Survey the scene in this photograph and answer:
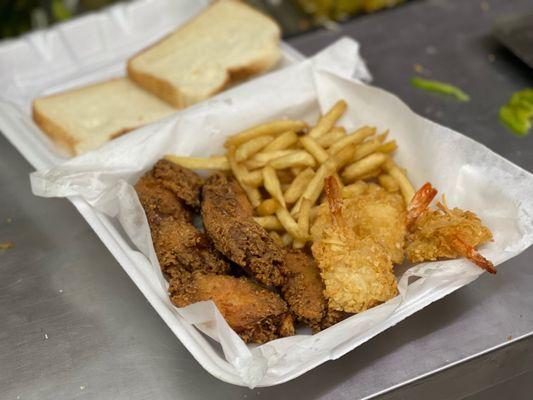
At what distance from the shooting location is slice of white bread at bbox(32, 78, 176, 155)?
2.68 m

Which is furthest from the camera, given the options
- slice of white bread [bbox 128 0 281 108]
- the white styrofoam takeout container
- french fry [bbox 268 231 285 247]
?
the white styrofoam takeout container

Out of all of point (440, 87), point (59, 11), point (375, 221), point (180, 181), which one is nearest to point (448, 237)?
point (375, 221)

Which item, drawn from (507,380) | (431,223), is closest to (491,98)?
(431,223)

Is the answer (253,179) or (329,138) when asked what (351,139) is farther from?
(253,179)

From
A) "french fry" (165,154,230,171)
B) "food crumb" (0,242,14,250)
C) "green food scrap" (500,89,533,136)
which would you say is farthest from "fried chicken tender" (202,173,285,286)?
"green food scrap" (500,89,533,136)

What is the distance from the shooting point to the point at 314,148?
232cm

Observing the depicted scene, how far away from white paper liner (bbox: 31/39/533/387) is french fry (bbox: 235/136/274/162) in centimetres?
21

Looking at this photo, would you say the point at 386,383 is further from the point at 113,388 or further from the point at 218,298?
the point at 113,388

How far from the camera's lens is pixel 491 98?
294 cm

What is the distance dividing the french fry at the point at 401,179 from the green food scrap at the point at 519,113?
0.69 meters

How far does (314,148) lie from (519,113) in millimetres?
994

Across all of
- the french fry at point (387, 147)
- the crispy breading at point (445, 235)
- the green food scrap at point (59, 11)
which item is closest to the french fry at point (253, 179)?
the french fry at point (387, 147)

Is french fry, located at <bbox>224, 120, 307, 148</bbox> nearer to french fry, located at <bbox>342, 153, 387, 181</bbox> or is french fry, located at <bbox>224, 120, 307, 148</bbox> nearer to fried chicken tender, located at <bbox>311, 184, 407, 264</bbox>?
french fry, located at <bbox>342, 153, 387, 181</bbox>

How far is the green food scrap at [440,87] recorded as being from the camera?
9.70 feet
